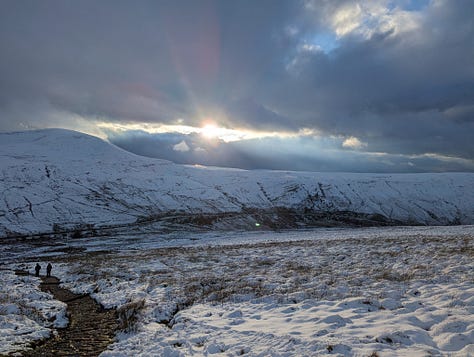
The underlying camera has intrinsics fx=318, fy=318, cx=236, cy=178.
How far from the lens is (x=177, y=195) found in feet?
419

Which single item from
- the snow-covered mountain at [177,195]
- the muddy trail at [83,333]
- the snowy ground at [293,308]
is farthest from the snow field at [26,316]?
the snow-covered mountain at [177,195]

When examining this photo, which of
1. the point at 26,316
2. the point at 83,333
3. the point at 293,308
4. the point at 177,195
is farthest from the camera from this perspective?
the point at 177,195

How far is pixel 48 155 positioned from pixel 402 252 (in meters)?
168

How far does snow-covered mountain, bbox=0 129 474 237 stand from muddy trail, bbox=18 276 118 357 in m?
73.2

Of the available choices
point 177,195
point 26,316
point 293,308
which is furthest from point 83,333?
point 177,195

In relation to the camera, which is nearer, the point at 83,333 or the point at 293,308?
the point at 293,308

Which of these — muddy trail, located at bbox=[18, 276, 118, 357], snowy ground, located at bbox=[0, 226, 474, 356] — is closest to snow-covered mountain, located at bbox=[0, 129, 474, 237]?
muddy trail, located at bbox=[18, 276, 118, 357]

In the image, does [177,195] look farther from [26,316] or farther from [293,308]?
[293,308]

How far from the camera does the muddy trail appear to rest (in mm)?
10922

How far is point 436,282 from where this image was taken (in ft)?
44.2

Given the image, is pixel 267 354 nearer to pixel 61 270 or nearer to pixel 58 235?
pixel 61 270

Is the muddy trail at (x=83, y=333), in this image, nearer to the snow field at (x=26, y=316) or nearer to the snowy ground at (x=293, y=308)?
the snow field at (x=26, y=316)

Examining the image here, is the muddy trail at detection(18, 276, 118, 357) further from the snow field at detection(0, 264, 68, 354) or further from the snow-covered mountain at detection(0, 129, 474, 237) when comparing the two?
the snow-covered mountain at detection(0, 129, 474, 237)

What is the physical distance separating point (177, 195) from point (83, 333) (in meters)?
116
